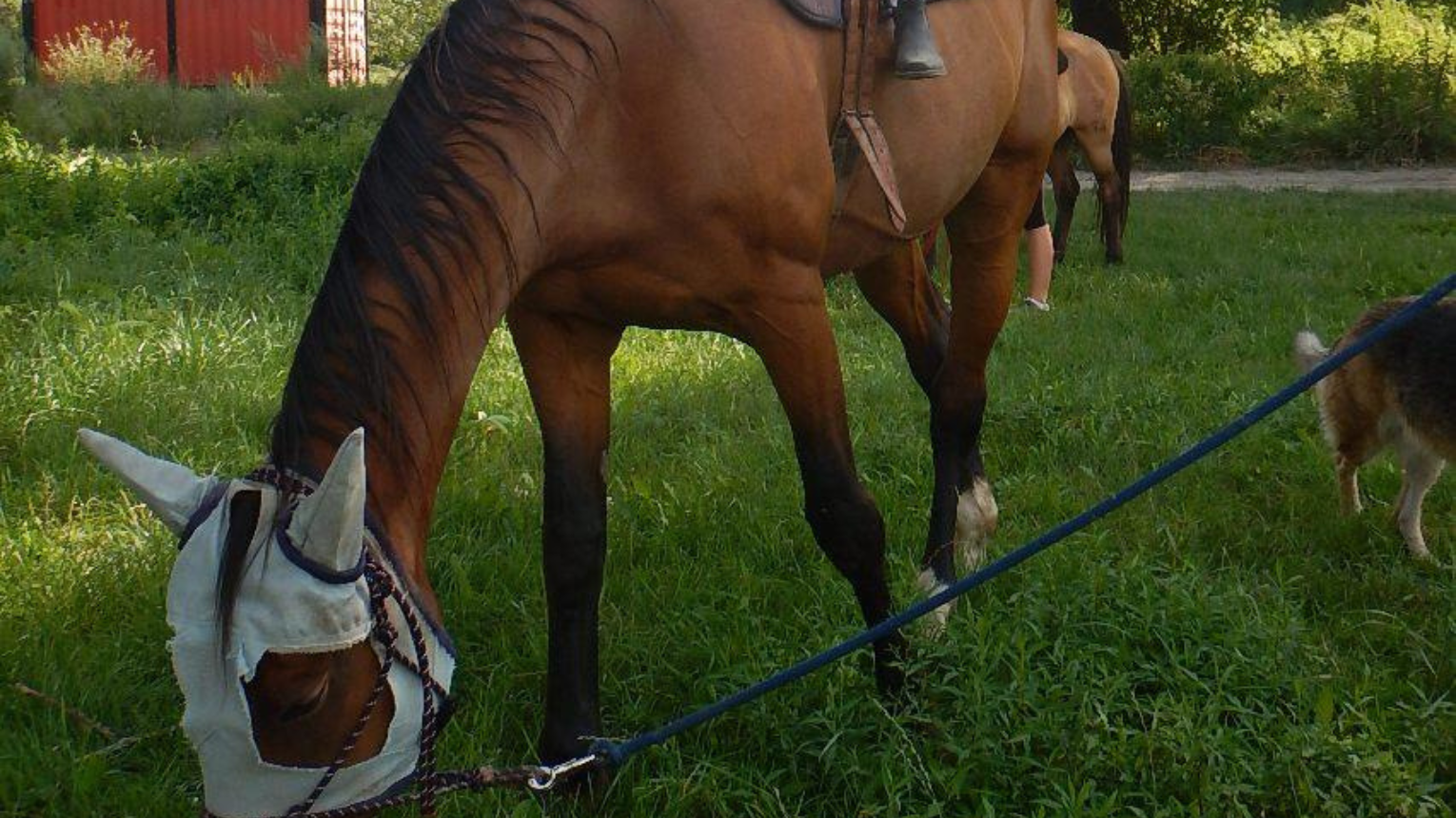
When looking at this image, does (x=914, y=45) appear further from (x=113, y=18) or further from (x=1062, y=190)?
(x=113, y=18)

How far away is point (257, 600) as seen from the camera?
173cm

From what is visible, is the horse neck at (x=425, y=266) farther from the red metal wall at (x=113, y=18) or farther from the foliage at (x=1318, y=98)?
the red metal wall at (x=113, y=18)

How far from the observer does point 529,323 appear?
9.12 ft

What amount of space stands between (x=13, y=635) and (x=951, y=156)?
269cm

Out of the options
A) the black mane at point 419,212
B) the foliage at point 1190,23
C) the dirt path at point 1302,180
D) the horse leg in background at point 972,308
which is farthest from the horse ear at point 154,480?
the foliage at point 1190,23

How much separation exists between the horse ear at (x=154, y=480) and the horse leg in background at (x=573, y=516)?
3.44 ft

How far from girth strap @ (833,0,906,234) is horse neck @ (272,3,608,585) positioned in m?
0.73

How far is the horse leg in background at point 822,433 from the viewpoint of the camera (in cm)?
270

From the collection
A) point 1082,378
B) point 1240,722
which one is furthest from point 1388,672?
point 1082,378

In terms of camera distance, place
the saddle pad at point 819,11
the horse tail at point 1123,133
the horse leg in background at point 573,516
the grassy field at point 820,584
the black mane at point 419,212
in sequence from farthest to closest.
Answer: the horse tail at point 1123,133
the horse leg in background at point 573,516
the saddle pad at point 819,11
the grassy field at point 820,584
the black mane at point 419,212

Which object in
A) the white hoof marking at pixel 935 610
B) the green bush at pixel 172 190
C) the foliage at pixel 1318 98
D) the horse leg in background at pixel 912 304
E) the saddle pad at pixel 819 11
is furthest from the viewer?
the foliage at pixel 1318 98

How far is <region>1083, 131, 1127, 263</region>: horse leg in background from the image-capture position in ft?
31.6

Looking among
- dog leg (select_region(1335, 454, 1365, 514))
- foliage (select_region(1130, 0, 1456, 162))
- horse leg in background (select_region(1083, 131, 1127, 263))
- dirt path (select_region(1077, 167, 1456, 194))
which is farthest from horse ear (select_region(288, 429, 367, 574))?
foliage (select_region(1130, 0, 1456, 162))

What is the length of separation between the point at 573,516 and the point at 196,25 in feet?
68.2
